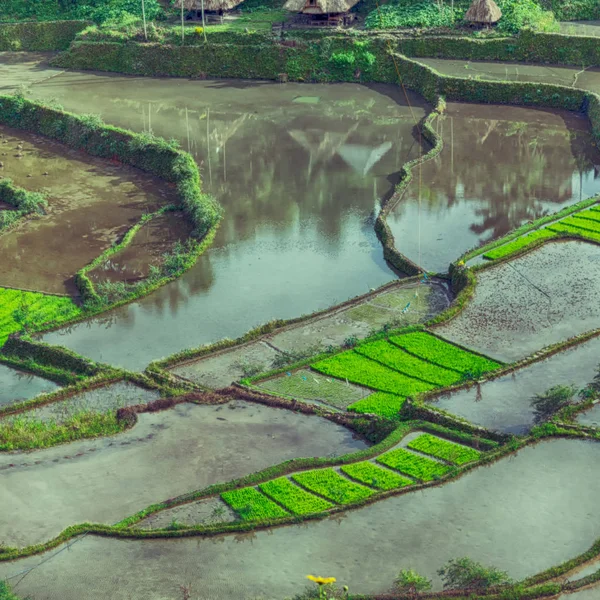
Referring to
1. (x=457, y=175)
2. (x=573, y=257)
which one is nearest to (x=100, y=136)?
(x=457, y=175)

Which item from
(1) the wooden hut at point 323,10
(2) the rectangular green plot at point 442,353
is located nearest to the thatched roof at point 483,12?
(1) the wooden hut at point 323,10

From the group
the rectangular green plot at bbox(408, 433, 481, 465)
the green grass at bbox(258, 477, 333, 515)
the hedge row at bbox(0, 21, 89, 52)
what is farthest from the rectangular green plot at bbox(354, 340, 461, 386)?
the hedge row at bbox(0, 21, 89, 52)

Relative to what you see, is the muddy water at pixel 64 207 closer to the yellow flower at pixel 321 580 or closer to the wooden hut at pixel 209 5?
the wooden hut at pixel 209 5

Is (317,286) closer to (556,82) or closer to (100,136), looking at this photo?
(100,136)

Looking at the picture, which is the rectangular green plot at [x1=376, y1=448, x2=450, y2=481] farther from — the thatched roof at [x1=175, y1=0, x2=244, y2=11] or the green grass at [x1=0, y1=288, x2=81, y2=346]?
the thatched roof at [x1=175, y1=0, x2=244, y2=11]

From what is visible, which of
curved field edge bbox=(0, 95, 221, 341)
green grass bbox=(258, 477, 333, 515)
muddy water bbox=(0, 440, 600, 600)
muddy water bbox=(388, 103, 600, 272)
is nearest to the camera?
muddy water bbox=(0, 440, 600, 600)

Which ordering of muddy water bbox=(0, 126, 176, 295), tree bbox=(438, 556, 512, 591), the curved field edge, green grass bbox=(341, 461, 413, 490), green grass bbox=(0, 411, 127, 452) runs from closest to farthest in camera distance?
tree bbox=(438, 556, 512, 591), green grass bbox=(341, 461, 413, 490), green grass bbox=(0, 411, 127, 452), the curved field edge, muddy water bbox=(0, 126, 176, 295)

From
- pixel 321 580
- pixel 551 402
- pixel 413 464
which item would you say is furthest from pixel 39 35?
pixel 321 580
